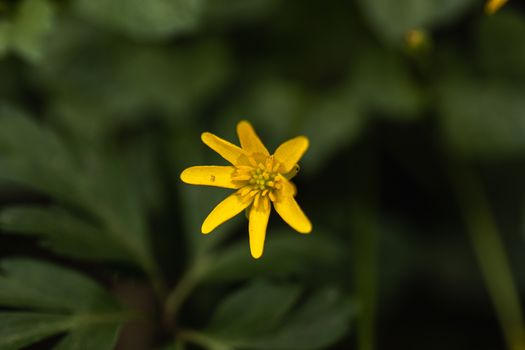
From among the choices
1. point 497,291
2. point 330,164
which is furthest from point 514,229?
point 330,164

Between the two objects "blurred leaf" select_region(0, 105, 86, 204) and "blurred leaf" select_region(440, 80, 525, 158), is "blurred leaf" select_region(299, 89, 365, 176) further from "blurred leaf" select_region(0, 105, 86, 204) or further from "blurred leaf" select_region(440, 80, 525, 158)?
"blurred leaf" select_region(0, 105, 86, 204)

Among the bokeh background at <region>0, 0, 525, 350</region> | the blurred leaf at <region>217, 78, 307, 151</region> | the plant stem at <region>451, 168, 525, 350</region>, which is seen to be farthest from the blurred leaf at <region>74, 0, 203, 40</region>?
the plant stem at <region>451, 168, 525, 350</region>

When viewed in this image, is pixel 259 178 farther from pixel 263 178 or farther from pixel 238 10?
pixel 238 10

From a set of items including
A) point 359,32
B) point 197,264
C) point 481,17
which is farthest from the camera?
point 359,32

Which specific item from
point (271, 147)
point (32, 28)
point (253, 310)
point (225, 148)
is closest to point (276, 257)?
point (253, 310)

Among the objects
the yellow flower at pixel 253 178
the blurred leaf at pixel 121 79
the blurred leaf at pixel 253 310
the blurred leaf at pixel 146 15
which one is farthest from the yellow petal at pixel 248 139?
the blurred leaf at pixel 121 79

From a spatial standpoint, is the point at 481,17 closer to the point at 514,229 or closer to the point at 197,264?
the point at 514,229
